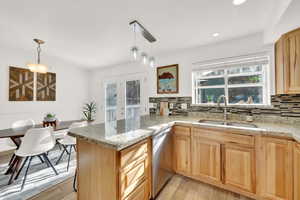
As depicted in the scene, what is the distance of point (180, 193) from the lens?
164 cm

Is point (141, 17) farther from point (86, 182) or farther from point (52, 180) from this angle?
point (52, 180)

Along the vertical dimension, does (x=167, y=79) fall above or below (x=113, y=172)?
above

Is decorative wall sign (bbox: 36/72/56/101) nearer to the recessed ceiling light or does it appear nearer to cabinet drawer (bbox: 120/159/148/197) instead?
cabinet drawer (bbox: 120/159/148/197)

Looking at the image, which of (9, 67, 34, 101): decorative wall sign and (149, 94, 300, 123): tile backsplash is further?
(9, 67, 34, 101): decorative wall sign

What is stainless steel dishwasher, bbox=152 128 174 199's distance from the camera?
59.0 inches

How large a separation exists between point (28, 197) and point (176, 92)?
9.23 feet

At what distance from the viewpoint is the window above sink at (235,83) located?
2043 mm

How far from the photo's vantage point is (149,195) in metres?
1.44

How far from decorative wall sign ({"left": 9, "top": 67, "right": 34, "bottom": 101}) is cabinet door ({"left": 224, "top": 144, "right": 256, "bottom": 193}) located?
433 cm

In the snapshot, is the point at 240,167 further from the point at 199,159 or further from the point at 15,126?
the point at 15,126

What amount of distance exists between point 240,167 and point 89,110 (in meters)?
4.09

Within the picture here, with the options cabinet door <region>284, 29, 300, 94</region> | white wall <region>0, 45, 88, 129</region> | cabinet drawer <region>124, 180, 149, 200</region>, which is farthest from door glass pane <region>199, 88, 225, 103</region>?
white wall <region>0, 45, 88, 129</region>

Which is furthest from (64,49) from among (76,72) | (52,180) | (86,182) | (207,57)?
(207,57)

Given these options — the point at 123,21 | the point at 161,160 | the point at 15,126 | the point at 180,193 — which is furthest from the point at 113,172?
the point at 15,126
